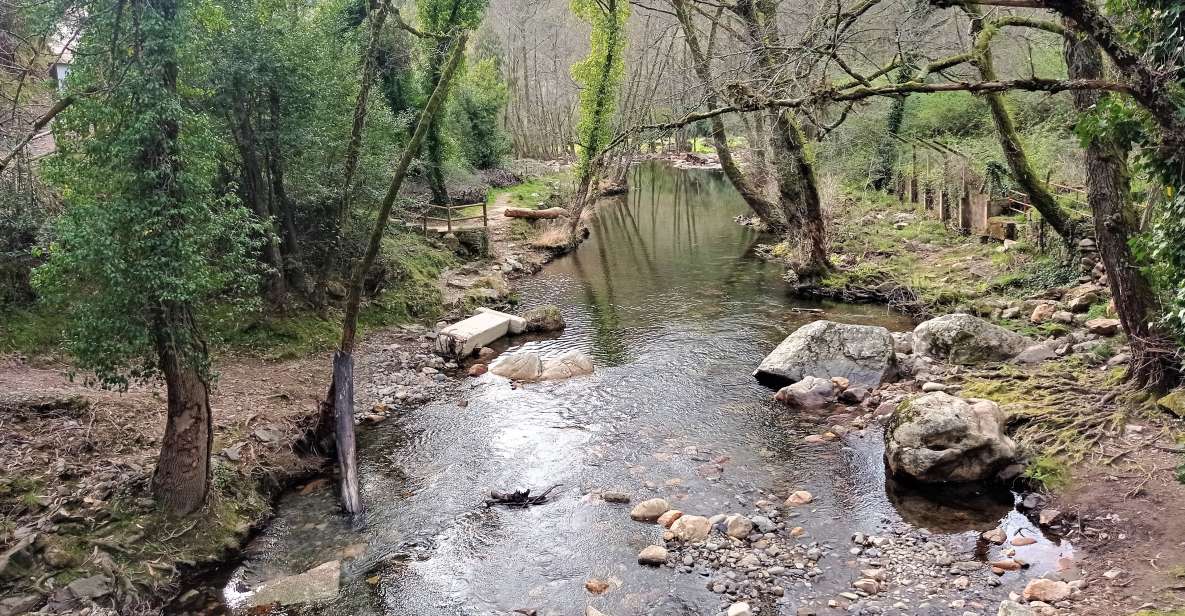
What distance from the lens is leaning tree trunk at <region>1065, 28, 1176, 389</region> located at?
8.89 metres

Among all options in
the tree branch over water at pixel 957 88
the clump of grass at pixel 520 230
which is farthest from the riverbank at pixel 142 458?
the clump of grass at pixel 520 230

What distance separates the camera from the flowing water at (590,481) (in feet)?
25.8

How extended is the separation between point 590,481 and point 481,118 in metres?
27.0

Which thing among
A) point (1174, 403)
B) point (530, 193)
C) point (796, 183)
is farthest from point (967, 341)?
point (530, 193)

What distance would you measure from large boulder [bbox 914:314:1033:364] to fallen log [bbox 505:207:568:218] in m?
17.1

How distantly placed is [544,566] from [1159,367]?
7.84 metres

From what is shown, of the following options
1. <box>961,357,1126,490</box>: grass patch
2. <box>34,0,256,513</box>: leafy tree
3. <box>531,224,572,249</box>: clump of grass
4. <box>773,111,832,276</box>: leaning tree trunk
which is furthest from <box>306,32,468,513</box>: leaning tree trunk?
<box>531,224,572,249</box>: clump of grass

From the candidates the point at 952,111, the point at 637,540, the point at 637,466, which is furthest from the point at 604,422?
the point at 952,111

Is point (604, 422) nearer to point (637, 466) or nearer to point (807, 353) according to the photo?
point (637, 466)

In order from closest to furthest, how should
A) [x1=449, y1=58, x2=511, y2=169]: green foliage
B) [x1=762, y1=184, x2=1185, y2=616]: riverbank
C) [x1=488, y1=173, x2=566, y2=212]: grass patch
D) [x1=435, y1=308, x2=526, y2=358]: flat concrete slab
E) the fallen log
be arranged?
[x1=762, y1=184, x2=1185, y2=616]: riverbank < [x1=435, y1=308, x2=526, y2=358]: flat concrete slab < the fallen log < [x1=488, y1=173, x2=566, y2=212]: grass patch < [x1=449, y1=58, x2=511, y2=169]: green foliage

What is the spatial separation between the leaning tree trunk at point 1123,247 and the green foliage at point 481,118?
26.2 m

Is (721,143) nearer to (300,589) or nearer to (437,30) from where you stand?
(437,30)

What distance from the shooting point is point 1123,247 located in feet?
29.6

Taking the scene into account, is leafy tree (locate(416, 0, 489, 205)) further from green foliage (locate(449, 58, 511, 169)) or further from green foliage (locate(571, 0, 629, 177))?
green foliage (locate(449, 58, 511, 169))
